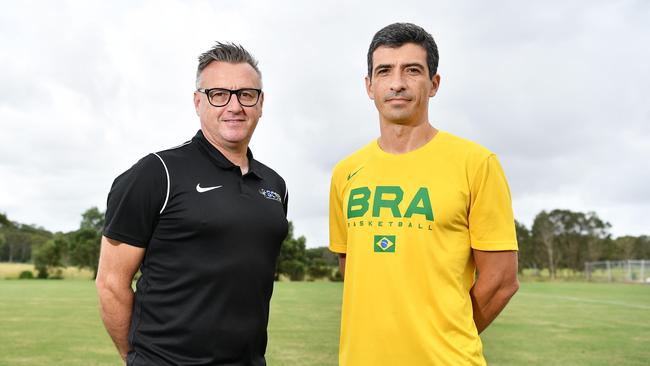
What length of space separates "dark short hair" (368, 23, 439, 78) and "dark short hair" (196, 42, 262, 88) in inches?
31.9

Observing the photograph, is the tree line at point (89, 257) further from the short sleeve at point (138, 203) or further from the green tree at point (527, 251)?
the short sleeve at point (138, 203)

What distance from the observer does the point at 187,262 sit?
3.43 metres

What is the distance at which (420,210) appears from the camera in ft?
11.1

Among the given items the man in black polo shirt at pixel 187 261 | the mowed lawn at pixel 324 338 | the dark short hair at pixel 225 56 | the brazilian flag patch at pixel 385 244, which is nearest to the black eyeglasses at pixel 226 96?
the man in black polo shirt at pixel 187 261

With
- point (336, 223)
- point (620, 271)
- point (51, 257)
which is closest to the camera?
point (336, 223)

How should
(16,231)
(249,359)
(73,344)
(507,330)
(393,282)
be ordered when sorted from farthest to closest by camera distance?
(16,231) → (507,330) → (73,344) → (249,359) → (393,282)

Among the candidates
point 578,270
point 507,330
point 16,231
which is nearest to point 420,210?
point 507,330

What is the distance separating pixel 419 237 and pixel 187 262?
4.34 ft

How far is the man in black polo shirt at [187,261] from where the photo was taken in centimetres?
342

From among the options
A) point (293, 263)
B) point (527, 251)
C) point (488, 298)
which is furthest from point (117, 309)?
point (527, 251)

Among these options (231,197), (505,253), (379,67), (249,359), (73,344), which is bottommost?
(73,344)

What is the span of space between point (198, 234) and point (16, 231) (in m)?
108

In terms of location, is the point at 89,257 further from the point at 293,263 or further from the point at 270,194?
the point at 270,194

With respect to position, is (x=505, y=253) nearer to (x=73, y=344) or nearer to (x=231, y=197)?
(x=231, y=197)
